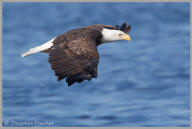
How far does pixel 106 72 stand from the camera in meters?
24.1

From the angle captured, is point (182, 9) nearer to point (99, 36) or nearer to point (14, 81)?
point (14, 81)

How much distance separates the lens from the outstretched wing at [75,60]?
9438 mm

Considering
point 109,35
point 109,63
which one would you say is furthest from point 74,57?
point 109,63

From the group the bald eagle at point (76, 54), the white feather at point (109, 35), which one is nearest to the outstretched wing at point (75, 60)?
the bald eagle at point (76, 54)

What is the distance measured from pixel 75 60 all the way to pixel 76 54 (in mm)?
215

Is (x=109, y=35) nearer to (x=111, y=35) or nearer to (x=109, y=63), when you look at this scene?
(x=111, y=35)

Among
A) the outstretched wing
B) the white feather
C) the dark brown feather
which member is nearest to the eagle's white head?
the white feather

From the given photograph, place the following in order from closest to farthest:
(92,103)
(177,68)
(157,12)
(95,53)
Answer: (95,53), (92,103), (177,68), (157,12)

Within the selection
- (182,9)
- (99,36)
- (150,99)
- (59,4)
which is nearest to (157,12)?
(182,9)

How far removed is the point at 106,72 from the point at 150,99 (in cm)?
339

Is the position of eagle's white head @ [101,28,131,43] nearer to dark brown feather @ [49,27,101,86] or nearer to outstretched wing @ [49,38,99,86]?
Answer: dark brown feather @ [49,27,101,86]

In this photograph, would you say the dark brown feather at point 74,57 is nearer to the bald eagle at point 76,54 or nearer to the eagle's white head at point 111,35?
the bald eagle at point 76,54

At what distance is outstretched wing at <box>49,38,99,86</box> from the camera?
A: 9.44m

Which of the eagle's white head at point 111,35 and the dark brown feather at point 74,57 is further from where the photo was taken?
the eagle's white head at point 111,35
